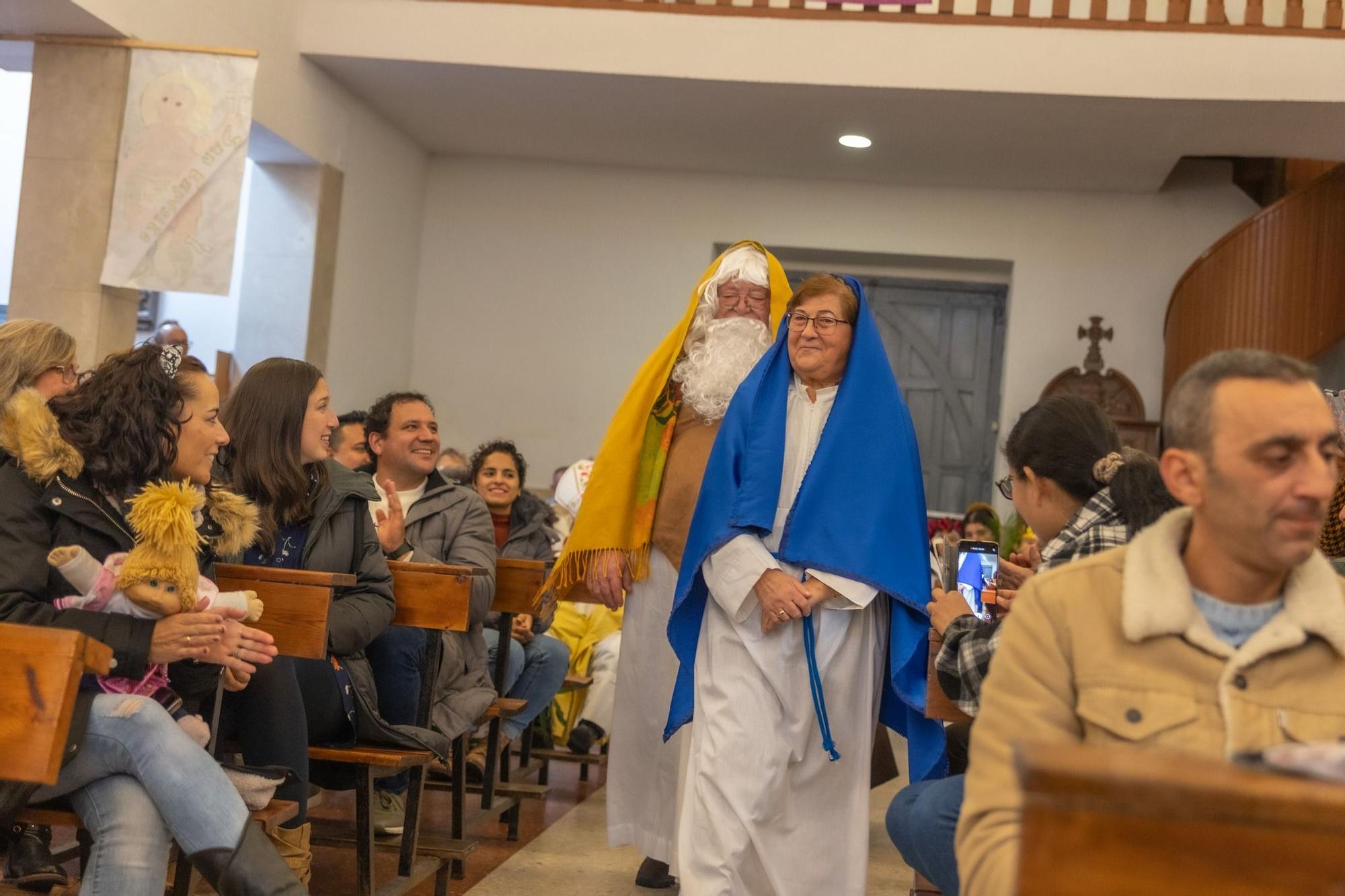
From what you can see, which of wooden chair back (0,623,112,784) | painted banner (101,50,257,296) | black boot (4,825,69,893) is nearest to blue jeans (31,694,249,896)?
wooden chair back (0,623,112,784)

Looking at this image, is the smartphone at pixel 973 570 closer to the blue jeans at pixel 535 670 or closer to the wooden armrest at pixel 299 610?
the wooden armrest at pixel 299 610

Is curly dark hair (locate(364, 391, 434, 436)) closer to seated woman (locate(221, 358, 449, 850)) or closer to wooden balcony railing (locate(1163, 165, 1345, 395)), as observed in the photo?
seated woman (locate(221, 358, 449, 850))

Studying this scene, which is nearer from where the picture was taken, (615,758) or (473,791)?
(615,758)

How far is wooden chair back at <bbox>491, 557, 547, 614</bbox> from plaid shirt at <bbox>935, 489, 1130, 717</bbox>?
232cm

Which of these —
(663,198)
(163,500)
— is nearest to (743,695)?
(163,500)

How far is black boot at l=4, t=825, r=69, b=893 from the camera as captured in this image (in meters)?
3.67


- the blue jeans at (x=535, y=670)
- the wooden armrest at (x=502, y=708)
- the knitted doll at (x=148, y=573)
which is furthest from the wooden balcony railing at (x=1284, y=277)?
the knitted doll at (x=148, y=573)

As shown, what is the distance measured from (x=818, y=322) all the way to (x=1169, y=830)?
8.39ft

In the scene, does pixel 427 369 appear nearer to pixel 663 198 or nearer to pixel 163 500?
pixel 663 198

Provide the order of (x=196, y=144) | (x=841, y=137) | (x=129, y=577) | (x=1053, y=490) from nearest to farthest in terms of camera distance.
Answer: (x=129, y=577) < (x=1053, y=490) < (x=196, y=144) < (x=841, y=137)

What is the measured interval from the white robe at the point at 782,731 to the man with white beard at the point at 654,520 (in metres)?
0.57

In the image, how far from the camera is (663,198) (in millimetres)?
10742

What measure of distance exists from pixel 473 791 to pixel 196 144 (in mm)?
3658

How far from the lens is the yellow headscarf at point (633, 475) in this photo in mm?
4309
